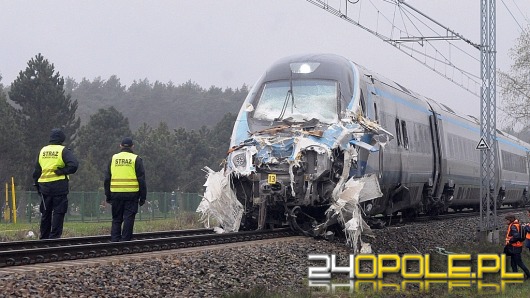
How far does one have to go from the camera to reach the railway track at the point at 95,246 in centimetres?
961

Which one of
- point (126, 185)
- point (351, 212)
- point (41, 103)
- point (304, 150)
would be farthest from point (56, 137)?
point (41, 103)

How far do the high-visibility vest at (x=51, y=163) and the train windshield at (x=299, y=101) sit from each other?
410 cm

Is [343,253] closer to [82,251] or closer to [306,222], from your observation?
[306,222]

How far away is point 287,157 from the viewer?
45.3 feet

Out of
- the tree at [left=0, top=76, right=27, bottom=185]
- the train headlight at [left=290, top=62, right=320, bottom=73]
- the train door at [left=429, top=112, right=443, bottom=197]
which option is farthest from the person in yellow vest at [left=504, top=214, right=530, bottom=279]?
the tree at [left=0, top=76, right=27, bottom=185]

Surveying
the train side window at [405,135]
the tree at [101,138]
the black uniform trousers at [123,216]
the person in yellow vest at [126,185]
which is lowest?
the black uniform trousers at [123,216]

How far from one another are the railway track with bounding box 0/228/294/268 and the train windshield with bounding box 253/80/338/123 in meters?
2.13

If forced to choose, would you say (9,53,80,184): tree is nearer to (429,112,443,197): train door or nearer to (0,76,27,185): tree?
(0,76,27,185): tree

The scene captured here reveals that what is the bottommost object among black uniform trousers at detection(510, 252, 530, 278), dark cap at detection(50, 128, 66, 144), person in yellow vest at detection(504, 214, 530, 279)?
black uniform trousers at detection(510, 252, 530, 278)

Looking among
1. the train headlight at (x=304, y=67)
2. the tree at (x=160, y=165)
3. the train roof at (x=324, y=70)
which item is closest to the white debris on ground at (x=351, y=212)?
the train roof at (x=324, y=70)

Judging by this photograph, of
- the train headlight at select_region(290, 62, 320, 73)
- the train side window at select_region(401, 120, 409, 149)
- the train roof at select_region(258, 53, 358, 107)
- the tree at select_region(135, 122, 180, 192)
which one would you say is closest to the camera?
the train roof at select_region(258, 53, 358, 107)

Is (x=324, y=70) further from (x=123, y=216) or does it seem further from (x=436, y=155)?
(x=436, y=155)

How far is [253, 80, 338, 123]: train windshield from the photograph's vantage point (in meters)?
14.6

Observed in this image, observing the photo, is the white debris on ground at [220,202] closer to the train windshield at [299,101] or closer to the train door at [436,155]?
the train windshield at [299,101]
